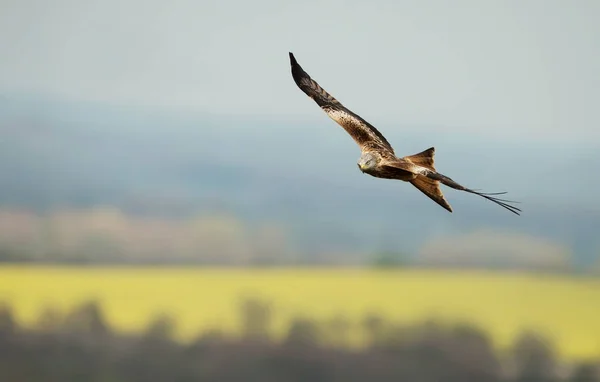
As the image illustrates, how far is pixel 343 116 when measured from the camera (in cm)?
1199

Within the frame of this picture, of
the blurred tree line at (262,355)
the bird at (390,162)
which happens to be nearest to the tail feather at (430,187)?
the bird at (390,162)

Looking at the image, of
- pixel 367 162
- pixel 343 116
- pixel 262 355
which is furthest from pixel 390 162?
pixel 262 355

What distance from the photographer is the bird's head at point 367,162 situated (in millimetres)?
10609

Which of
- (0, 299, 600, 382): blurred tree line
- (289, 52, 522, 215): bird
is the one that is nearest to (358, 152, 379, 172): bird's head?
(289, 52, 522, 215): bird

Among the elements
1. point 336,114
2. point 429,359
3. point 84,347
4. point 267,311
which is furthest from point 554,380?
point 336,114

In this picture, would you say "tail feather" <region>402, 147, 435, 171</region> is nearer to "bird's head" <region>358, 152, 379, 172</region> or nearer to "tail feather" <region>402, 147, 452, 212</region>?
"tail feather" <region>402, 147, 452, 212</region>

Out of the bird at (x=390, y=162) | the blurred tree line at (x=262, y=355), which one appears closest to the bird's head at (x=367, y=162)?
the bird at (x=390, y=162)

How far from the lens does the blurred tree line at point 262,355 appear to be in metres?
46.7

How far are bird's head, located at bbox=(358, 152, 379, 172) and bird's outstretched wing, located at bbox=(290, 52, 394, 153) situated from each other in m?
0.42

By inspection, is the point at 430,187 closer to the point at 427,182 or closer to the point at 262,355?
the point at 427,182

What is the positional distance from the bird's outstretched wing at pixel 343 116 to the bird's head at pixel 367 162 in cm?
42

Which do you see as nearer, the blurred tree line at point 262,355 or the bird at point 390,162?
the bird at point 390,162

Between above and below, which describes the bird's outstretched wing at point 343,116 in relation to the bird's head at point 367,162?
above

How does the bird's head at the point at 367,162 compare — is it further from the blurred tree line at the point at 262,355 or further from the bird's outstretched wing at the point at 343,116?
the blurred tree line at the point at 262,355
